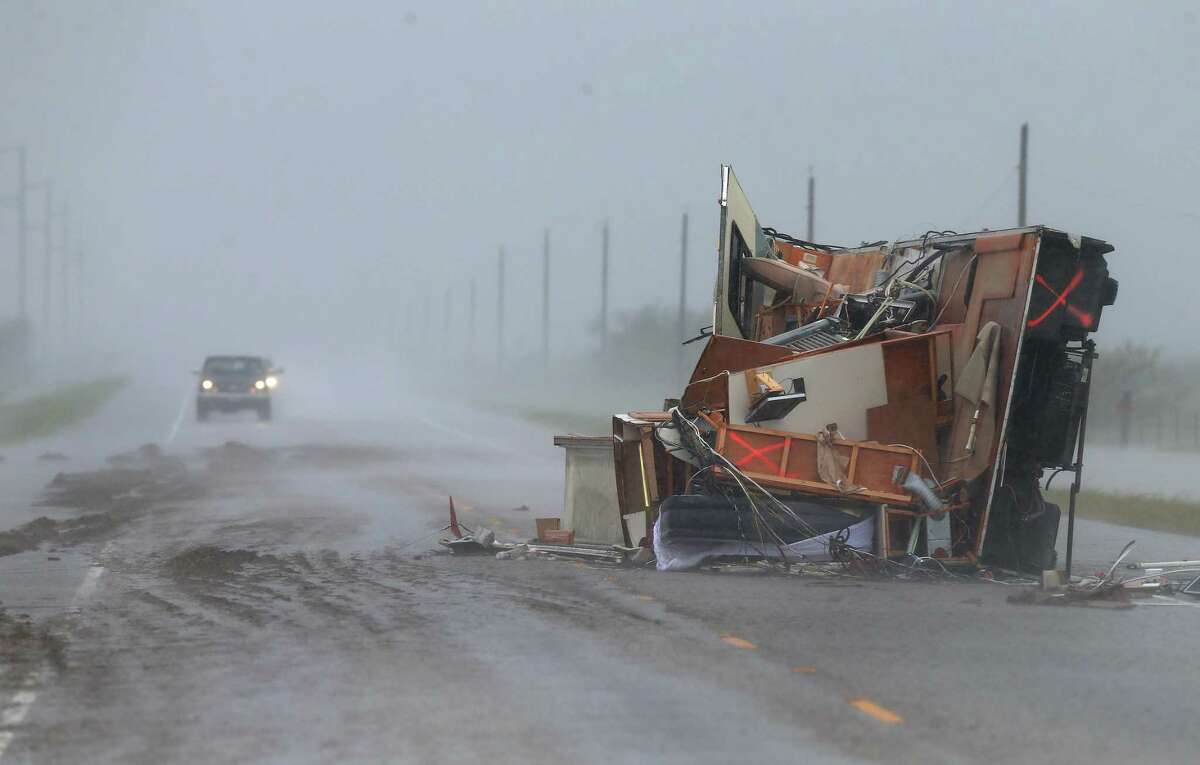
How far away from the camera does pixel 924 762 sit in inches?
249

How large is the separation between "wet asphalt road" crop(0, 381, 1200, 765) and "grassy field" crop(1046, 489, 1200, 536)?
12.6 ft

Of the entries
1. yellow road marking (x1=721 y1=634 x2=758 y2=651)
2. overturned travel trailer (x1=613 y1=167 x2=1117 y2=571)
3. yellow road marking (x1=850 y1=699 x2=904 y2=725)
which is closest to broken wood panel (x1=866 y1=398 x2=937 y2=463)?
overturned travel trailer (x1=613 y1=167 x2=1117 y2=571)

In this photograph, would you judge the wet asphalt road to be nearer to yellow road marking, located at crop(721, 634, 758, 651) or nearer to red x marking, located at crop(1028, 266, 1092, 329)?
yellow road marking, located at crop(721, 634, 758, 651)

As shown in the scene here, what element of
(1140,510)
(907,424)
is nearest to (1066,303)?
(907,424)

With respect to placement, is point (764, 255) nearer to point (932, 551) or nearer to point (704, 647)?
point (932, 551)

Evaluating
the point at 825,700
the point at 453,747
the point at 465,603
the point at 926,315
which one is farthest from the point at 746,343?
the point at 453,747

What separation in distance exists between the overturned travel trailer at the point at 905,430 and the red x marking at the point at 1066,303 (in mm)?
12

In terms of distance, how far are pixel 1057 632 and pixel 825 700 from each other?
9.39 feet

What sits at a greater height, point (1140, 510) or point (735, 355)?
point (735, 355)

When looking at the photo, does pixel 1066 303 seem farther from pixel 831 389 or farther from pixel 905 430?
pixel 831 389

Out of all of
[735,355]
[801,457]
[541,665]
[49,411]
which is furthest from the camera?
[49,411]

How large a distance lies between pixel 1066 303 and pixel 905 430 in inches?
70.6

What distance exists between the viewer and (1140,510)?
2092cm

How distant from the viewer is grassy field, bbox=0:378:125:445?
43.7 metres
